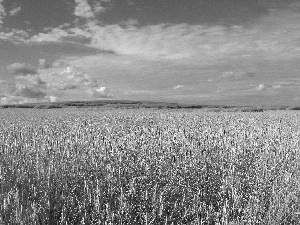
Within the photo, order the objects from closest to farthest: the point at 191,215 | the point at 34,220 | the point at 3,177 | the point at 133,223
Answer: the point at 34,220 < the point at 133,223 < the point at 191,215 < the point at 3,177

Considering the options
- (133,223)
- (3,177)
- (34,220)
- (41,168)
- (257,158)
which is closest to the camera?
(34,220)

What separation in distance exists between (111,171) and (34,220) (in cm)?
111

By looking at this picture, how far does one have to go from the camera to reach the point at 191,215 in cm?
367

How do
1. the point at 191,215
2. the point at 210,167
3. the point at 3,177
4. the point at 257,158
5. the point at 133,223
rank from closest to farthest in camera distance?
the point at 133,223 → the point at 191,215 → the point at 3,177 → the point at 210,167 → the point at 257,158

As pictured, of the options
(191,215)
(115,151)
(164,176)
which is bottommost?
(191,215)

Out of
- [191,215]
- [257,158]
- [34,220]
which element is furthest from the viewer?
[257,158]

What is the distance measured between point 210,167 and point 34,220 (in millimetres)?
2680

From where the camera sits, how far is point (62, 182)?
4059 millimetres

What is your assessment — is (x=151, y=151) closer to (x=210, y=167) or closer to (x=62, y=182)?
(x=210, y=167)

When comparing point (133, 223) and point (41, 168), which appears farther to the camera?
point (41, 168)

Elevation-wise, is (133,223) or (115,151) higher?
(115,151)

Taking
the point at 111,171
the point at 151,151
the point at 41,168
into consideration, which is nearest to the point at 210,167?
the point at 151,151

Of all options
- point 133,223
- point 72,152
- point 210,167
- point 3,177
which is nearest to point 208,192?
point 210,167

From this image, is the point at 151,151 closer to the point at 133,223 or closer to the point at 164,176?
the point at 164,176
